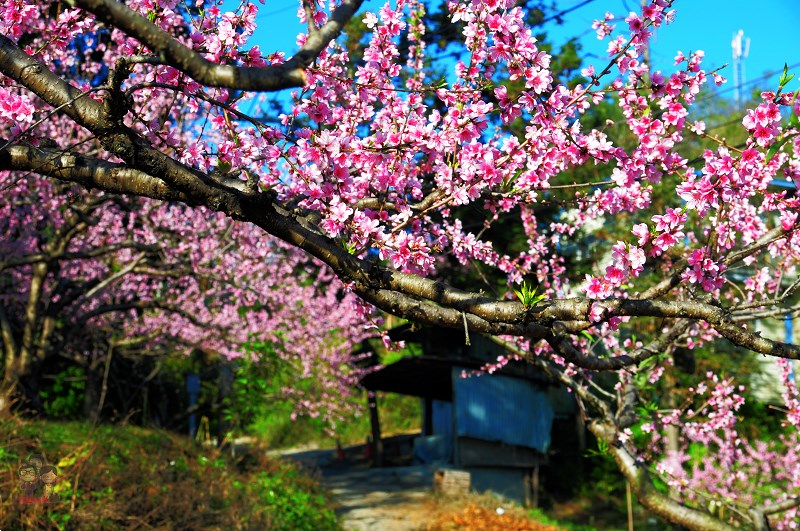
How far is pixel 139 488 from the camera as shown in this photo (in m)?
9.20

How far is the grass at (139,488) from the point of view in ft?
24.8

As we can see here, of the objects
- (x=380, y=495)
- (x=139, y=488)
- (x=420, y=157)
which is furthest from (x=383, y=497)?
(x=420, y=157)

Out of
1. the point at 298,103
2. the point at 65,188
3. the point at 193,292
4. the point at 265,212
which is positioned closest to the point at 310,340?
the point at 193,292

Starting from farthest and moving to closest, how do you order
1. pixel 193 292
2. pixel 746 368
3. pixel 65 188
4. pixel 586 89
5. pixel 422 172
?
pixel 746 368, pixel 193 292, pixel 65 188, pixel 422 172, pixel 586 89

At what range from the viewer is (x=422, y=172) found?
5.83 meters

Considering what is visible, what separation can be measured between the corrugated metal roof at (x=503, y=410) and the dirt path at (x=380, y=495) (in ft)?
6.64

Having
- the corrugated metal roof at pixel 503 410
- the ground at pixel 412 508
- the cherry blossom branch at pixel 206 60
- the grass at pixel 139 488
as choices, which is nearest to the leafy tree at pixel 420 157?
the cherry blossom branch at pixel 206 60

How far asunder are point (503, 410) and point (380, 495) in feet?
16.7

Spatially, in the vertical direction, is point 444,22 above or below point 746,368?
above

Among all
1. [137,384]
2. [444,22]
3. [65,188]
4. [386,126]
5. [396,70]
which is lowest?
[137,384]

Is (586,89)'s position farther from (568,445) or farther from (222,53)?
(568,445)

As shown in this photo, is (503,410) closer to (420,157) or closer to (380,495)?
(380,495)

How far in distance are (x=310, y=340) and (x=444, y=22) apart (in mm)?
9071

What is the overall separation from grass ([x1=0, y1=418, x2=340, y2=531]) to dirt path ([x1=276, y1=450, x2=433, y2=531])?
1.30 meters
